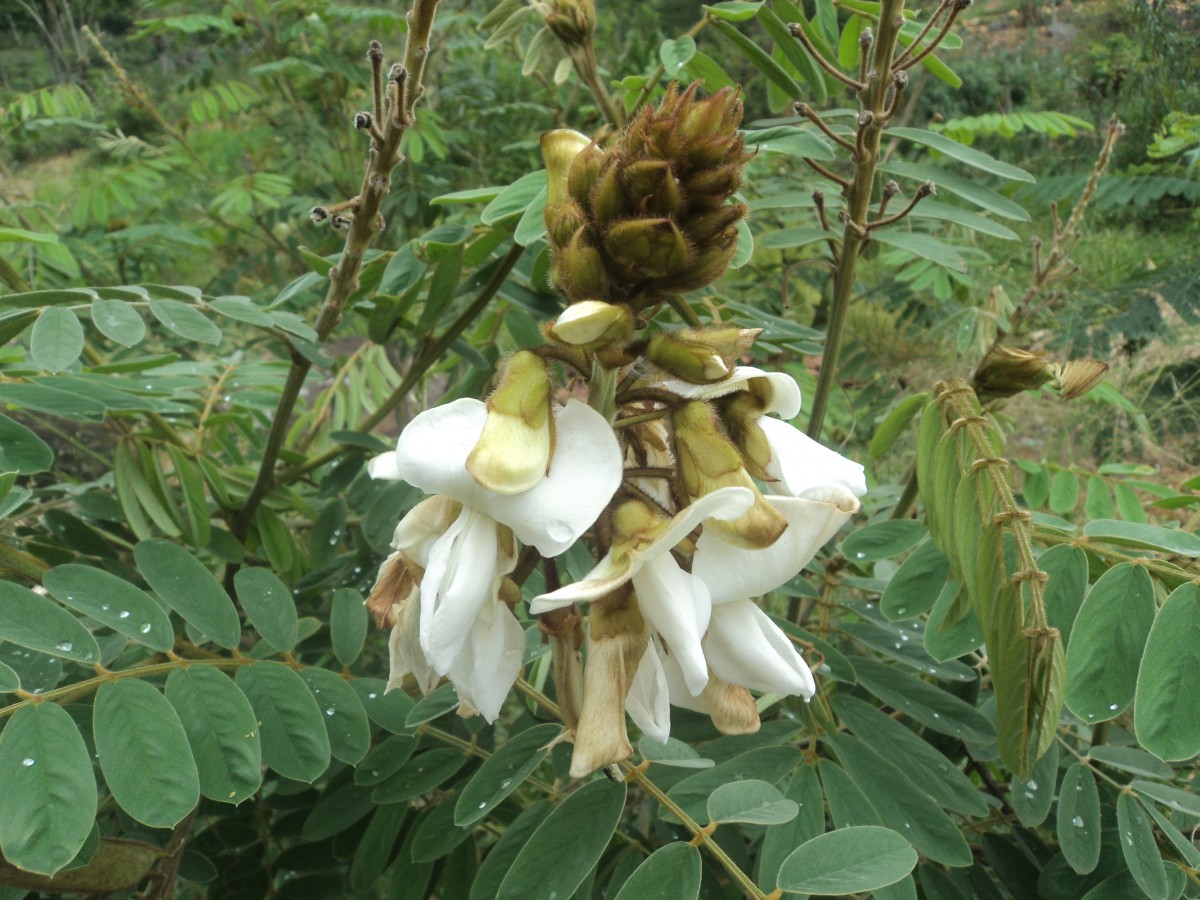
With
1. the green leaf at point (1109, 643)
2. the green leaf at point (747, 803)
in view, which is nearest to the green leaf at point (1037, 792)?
the green leaf at point (1109, 643)

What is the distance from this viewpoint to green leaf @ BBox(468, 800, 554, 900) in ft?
2.16

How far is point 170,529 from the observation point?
0.89 metres

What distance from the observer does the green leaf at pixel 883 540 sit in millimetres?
812

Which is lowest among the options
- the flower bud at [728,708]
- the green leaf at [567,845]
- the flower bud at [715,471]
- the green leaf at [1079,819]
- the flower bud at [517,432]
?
the green leaf at [1079,819]

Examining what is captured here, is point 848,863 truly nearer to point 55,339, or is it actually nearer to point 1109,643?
point 1109,643

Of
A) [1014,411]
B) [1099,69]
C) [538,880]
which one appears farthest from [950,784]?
[1014,411]

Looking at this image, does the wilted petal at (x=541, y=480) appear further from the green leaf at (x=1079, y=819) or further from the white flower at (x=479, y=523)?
the green leaf at (x=1079, y=819)

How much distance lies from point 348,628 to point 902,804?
493mm

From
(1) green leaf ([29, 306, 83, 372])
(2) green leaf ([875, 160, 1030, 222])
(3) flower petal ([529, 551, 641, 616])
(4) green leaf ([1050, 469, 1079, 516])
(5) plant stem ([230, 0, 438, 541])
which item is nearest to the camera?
(3) flower petal ([529, 551, 641, 616])

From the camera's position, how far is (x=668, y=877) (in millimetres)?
582

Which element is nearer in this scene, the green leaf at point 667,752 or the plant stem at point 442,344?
the green leaf at point 667,752

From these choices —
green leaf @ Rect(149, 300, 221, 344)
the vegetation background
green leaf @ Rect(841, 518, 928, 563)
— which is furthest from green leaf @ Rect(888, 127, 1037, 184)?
green leaf @ Rect(149, 300, 221, 344)

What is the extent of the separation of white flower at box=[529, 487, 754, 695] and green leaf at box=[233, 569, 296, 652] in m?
0.40

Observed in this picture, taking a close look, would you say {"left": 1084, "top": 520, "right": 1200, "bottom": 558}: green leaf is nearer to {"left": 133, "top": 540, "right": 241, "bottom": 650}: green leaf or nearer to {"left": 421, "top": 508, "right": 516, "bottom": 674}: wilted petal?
{"left": 421, "top": 508, "right": 516, "bottom": 674}: wilted petal
